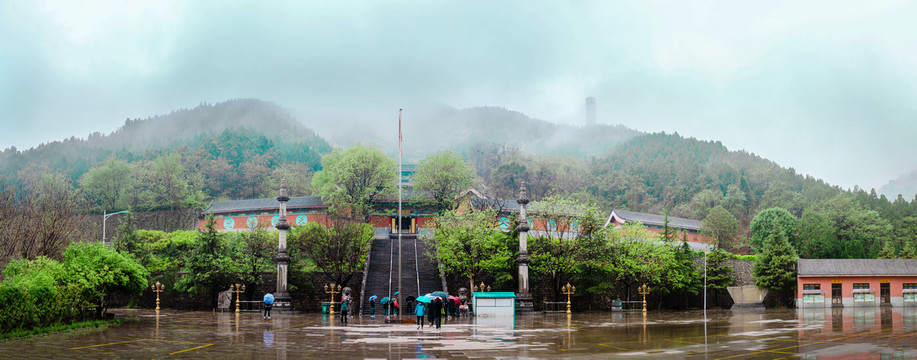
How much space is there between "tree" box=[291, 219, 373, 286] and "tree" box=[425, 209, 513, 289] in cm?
484

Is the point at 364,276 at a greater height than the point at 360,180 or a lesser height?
lesser

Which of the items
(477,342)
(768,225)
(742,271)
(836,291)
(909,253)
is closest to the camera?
(477,342)

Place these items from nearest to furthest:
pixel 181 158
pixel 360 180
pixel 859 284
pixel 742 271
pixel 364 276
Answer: pixel 364 276 < pixel 859 284 < pixel 742 271 < pixel 360 180 < pixel 181 158

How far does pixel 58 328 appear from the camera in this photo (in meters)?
19.8

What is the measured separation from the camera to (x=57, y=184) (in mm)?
71938

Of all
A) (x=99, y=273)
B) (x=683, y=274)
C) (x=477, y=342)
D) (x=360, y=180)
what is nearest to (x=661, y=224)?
(x=683, y=274)

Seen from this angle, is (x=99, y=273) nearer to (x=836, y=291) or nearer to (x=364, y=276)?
(x=364, y=276)

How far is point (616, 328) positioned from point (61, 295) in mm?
18228

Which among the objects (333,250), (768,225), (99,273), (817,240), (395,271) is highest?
(768,225)

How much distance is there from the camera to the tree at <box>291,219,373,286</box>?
38938 millimetres

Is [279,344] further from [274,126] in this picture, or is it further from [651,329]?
[274,126]

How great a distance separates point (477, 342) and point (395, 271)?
22390 millimetres

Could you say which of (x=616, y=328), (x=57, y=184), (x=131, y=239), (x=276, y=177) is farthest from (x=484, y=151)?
(x=616, y=328)

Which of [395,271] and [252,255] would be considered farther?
[395,271]
